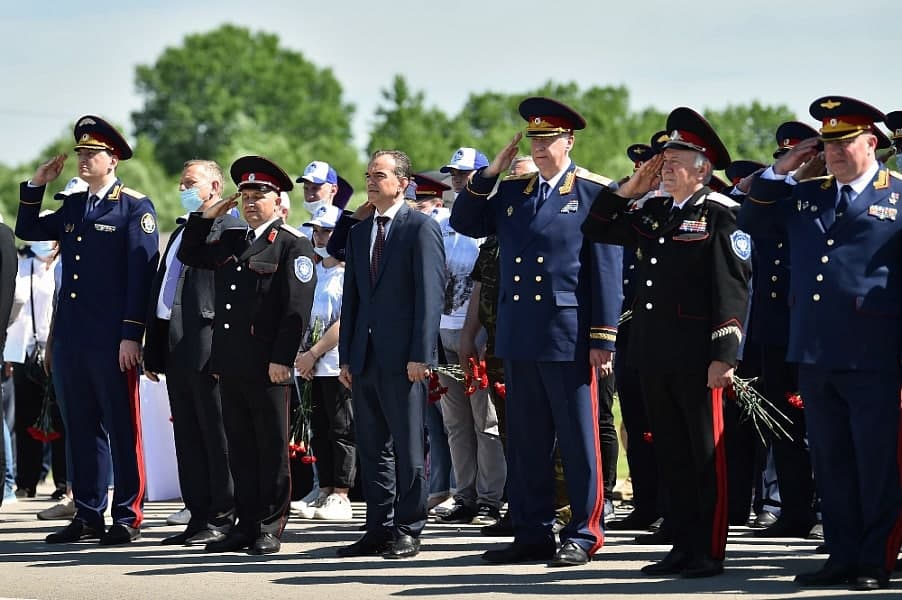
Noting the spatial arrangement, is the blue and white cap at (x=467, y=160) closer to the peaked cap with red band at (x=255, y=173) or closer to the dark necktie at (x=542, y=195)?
the peaked cap with red band at (x=255, y=173)

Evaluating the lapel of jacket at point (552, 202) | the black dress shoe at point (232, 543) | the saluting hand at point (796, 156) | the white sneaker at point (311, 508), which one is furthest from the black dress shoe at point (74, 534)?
the saluting hand at point (796, 156)

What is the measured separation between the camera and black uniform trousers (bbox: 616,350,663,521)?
11.1 meters

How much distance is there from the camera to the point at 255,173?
10.3 m

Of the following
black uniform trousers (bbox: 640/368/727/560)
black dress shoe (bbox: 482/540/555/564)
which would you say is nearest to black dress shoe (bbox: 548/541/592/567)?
black dress shoe (bbox: 482/540/555/564)

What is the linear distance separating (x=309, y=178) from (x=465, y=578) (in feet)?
16.0

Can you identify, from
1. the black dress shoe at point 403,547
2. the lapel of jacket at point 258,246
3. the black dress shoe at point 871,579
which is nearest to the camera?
the black dress shoe at point 871,579

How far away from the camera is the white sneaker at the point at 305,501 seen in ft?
41.2

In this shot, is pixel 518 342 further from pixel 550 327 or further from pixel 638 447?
pixel 638 447

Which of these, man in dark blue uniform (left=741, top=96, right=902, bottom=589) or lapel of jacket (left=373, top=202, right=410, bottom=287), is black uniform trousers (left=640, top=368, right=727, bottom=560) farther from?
lapel of jacket (left=373, top=202, right=410, bottom=287)

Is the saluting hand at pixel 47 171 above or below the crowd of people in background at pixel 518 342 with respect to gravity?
above

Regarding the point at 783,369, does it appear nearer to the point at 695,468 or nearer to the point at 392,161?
the point at 695,468

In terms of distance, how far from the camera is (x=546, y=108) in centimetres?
929

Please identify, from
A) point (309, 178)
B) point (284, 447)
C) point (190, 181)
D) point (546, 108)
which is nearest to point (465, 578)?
point (284, 447)

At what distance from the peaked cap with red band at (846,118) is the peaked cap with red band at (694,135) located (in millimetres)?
623
